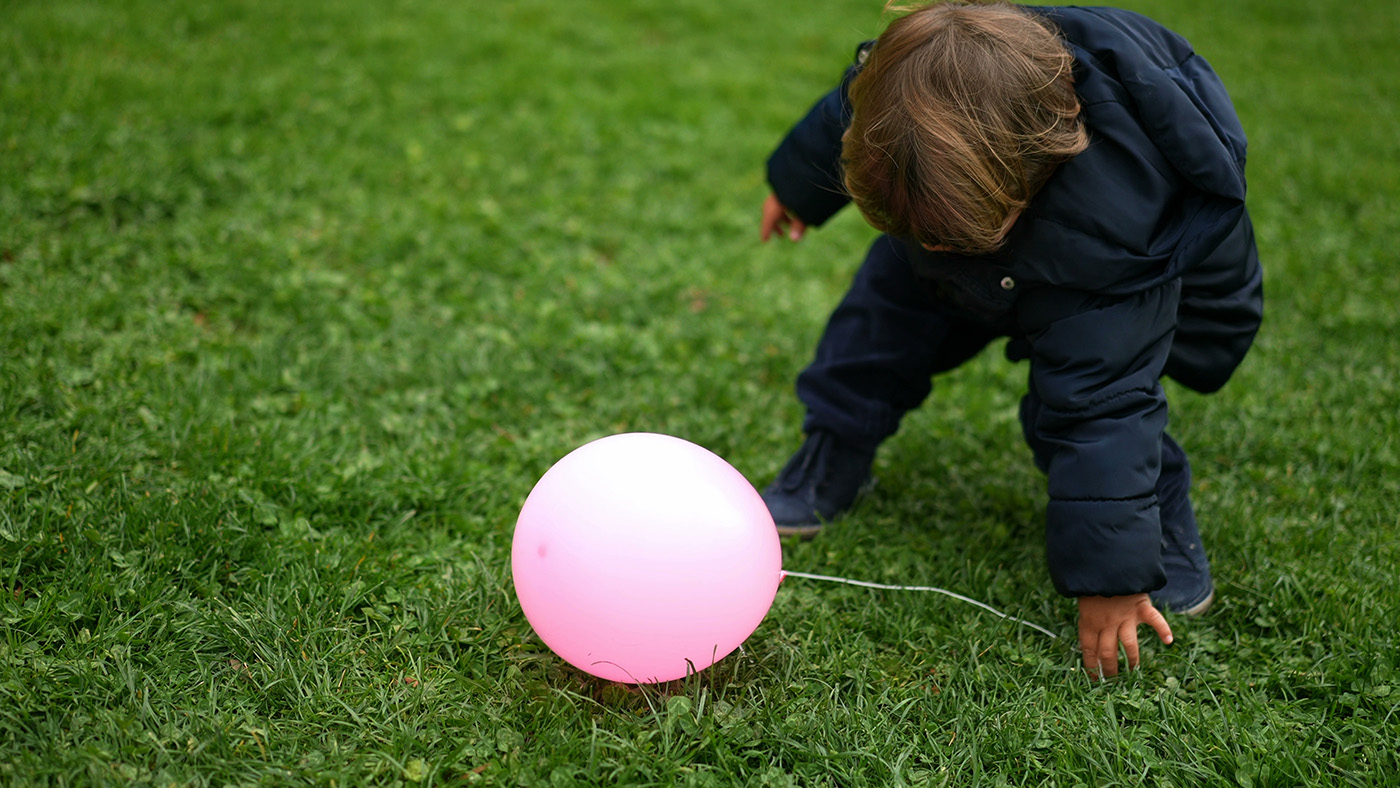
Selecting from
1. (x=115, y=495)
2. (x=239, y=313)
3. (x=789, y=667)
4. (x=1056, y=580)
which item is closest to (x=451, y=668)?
(x=789, y=667)

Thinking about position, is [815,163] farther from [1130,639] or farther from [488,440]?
[1130,639]

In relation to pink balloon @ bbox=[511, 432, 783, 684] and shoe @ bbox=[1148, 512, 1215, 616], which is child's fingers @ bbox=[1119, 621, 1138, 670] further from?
pink balloon @ bbox=[511, 432, 783, 684]

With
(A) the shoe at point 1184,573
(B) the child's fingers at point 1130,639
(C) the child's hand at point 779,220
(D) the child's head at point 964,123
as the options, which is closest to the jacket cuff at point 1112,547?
(B) the child's fingers at point 1130,639

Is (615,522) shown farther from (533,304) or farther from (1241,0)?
(1241,0)

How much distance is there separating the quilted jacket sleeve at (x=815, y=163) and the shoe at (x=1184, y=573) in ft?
3.67

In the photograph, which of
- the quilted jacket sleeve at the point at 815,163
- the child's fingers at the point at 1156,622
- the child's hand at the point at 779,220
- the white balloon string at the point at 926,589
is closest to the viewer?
the child's fingers at the point at 1156,622

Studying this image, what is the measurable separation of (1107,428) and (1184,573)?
0.60m

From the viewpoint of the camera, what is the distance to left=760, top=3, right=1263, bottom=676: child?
1751 mm

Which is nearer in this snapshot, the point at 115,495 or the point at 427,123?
the point at 115,495

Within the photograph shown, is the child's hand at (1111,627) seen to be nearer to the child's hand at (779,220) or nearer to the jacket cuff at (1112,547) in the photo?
the jacket cuff at (1112,547)

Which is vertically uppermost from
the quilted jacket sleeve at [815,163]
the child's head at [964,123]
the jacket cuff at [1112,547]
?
the child's head at [964,123]

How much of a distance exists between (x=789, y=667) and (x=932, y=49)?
1.23 metres

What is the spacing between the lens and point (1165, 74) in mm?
1818

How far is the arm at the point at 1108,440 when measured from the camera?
6.21ft
